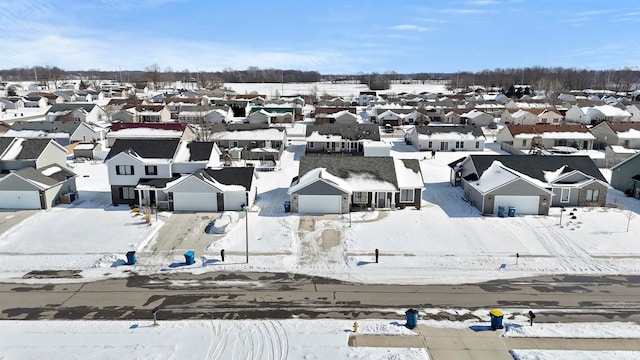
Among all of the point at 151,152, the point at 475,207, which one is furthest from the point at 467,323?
the point at 151,152

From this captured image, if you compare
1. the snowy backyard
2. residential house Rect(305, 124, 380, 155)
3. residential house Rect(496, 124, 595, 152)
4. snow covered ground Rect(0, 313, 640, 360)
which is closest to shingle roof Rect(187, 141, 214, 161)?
the snowy backyard

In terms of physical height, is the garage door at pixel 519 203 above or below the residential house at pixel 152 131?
below

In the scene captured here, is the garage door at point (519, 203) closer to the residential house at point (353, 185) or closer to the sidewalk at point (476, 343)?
the residential house at point (353, 185)

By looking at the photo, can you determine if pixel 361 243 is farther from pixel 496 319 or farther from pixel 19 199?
pixel 19 199

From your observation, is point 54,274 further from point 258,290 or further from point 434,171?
point 434,171

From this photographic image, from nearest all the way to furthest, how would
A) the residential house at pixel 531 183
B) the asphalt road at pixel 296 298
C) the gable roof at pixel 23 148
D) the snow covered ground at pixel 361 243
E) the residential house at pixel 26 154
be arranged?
the asphalt road at pixel 296 298, the snow covered ground at pixel 361 243, the residential house at pixel 531 183, the residential house at pixel 26 154, the gable roof at pixel 23 148

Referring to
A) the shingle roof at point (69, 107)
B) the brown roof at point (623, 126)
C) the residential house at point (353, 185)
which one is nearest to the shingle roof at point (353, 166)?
the residential house at point (353, 185)

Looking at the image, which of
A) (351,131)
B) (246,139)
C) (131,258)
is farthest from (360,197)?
(246,139)
